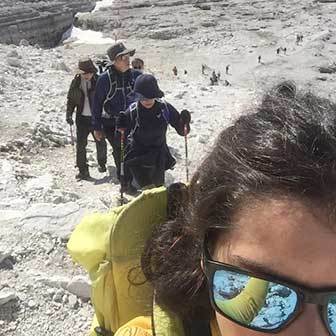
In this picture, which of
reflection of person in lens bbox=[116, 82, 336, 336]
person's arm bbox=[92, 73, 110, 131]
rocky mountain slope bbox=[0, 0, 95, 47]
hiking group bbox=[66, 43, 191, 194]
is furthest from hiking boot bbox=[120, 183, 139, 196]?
rocky mountain slope bbox=[0, 0, 95, 47]

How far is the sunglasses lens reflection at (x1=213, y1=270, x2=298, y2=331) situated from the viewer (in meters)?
1.42

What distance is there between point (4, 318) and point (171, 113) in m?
3.35

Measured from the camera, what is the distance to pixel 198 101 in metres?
13.7

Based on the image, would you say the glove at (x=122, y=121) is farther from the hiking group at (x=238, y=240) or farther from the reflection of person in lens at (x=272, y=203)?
the reflection of person in lens at (x=272, y=203)

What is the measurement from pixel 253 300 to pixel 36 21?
3270cm

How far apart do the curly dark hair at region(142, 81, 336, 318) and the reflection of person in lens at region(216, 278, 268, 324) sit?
0.19m

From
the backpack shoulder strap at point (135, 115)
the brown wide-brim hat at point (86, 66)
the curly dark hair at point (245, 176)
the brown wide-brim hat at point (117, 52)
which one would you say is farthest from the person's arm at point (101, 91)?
the curly dark hair at point (245, 176)

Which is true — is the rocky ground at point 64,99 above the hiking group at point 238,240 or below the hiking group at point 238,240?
below

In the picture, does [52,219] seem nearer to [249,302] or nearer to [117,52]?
[117,52]

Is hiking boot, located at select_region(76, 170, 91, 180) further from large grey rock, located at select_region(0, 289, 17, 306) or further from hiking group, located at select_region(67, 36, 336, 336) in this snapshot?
hiking group, located at select_region(67, 36, 336, 336)

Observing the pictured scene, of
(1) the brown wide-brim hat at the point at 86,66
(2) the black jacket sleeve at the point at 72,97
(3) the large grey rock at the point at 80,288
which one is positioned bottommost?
(2) the black jacket sleeve at the point at 72,97

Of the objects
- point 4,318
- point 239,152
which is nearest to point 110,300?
point 239,152

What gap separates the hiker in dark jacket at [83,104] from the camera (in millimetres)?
7887

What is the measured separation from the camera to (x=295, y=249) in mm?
1407
